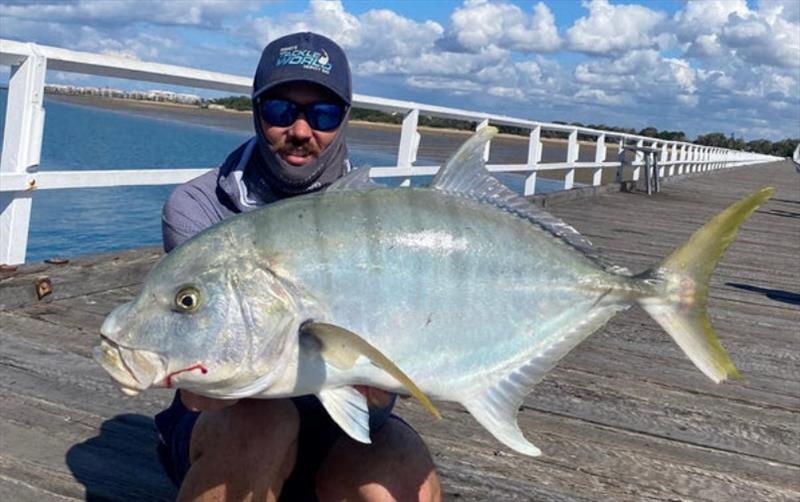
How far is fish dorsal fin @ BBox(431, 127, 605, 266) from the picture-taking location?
201cm

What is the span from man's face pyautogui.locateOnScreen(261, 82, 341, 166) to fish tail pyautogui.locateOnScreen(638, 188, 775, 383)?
0.90 metres

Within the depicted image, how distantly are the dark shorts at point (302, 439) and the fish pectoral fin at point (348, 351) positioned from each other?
66cm

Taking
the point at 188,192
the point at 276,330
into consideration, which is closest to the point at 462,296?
the point at 276,330

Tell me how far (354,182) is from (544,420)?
1.91 m

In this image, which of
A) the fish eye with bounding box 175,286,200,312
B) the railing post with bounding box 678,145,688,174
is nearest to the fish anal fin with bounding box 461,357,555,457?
the fish eye with bounding box 175,286,200,312

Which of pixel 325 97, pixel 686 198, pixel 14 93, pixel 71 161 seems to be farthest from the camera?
pixel 71 161

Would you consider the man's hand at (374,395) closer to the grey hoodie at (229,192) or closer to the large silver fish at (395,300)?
the large silver fish at (395,300)

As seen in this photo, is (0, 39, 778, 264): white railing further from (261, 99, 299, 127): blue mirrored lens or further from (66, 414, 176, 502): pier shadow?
(261, 99, 299, 127): blue mirrored lens

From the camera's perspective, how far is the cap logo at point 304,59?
2262 millimetres

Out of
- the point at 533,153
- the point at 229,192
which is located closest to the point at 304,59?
the point at 229,192

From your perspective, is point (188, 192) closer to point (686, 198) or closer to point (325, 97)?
point (325, 97)

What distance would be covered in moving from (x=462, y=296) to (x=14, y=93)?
3130 mm

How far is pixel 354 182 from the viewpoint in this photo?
6.52 feet

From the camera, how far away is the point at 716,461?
10.8 ft
